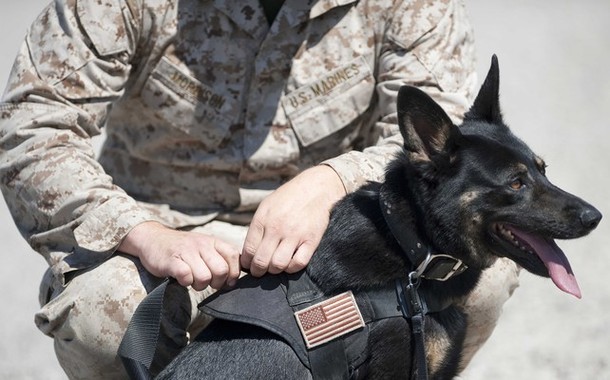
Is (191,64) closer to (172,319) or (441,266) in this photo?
(172,319)

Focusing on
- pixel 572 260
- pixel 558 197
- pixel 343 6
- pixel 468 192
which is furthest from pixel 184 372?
pixel 572 260

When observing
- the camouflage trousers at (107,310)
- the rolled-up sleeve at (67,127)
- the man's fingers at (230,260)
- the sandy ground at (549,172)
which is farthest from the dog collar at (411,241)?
the sandy ground at (549,172)

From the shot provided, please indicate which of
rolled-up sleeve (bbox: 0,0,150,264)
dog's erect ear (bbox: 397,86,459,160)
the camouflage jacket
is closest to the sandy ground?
the camouflage jacket

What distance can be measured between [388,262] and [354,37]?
76cm

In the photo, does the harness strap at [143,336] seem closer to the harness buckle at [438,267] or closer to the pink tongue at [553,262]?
the harness buckle at [438,267]

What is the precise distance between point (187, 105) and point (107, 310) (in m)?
0.66

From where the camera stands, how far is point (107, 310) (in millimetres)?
2496

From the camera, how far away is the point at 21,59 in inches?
106

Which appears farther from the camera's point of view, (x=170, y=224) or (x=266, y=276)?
(x=170, y=224)

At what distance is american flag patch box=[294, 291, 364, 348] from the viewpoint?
229 centimetres

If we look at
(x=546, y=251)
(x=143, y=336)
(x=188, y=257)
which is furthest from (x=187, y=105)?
(x=546, y=251)

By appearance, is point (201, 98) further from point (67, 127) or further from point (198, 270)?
point (198, 270)

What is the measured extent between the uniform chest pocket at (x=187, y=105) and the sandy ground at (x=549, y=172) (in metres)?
1.62

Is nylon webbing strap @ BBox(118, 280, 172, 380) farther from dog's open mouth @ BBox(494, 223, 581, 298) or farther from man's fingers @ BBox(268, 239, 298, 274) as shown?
dog's open mouth @ BBox(494, 223, 581, 298)
